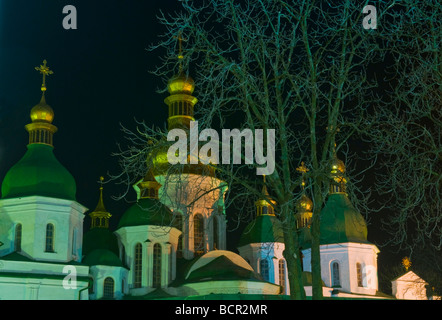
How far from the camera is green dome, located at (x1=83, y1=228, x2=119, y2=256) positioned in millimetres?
38250

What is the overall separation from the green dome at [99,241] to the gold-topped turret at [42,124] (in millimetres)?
6409

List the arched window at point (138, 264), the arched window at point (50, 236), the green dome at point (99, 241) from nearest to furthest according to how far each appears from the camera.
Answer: the arched window at point (50, 236) < the arched window at point (138, 264) < the green dome at point (99, 241)

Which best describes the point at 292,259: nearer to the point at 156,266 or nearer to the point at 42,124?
the point at 156,266

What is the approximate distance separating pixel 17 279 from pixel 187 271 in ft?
26.5

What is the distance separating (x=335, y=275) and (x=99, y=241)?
527 inches

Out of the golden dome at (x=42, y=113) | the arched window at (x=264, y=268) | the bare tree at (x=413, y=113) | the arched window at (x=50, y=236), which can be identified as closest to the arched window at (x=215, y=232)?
the arched window at (x=264, y=268)

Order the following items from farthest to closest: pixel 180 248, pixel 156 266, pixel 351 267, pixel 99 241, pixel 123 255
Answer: pixel 351 267 < pixel 99 241 < pixel 180 248 < pixel 123 255 < pixel 156 266

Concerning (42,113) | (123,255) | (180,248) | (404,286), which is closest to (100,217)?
(123,255)

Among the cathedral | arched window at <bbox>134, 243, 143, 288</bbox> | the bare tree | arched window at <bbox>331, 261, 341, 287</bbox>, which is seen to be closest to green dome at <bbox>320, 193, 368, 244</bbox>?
the cathedral

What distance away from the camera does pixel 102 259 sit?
3525cm

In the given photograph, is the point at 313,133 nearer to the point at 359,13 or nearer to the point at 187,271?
the point at 359,13

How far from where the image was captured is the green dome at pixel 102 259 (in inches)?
1383

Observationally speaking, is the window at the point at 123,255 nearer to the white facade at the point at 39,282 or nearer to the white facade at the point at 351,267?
the white facade at the point at 39,282
